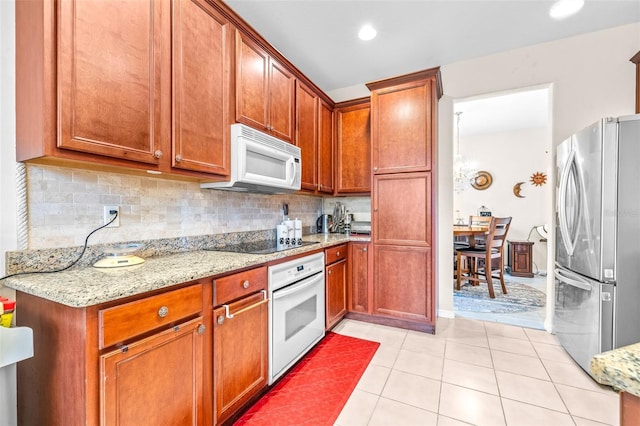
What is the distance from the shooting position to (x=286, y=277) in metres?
1.87

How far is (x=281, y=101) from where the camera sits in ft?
7.68

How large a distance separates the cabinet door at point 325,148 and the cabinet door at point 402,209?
21.9 inches

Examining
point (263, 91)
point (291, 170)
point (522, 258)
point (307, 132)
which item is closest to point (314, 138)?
point (307, 132)

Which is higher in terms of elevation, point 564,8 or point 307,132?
point 564,8

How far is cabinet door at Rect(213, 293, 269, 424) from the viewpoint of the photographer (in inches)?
53.7

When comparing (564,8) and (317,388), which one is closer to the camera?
(317,388)

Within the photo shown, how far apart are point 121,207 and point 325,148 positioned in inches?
81.1

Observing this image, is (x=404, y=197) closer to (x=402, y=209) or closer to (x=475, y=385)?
(x=402, y=209)

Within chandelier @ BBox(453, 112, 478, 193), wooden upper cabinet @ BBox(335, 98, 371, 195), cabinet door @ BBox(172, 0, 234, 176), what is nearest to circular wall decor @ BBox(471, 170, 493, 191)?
chandelier @ BBox(453, 112, 478, 193)

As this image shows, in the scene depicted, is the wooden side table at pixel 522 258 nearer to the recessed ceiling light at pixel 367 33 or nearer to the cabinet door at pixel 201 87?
the recessed ceiling light at pixel 367 33

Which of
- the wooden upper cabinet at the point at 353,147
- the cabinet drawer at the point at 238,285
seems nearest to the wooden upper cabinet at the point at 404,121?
the wooden upper cabinet at the point at 353,147

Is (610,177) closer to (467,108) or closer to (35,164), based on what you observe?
(467,108)

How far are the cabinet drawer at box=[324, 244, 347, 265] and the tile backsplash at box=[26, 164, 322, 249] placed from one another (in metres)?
0.74

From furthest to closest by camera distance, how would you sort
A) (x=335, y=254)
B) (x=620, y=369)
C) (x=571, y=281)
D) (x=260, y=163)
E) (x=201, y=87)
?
(x=335, y=254) → (x=571, y=281) → (x=260, y=163) → (x=201, y=87) → (x=620, y=369)
